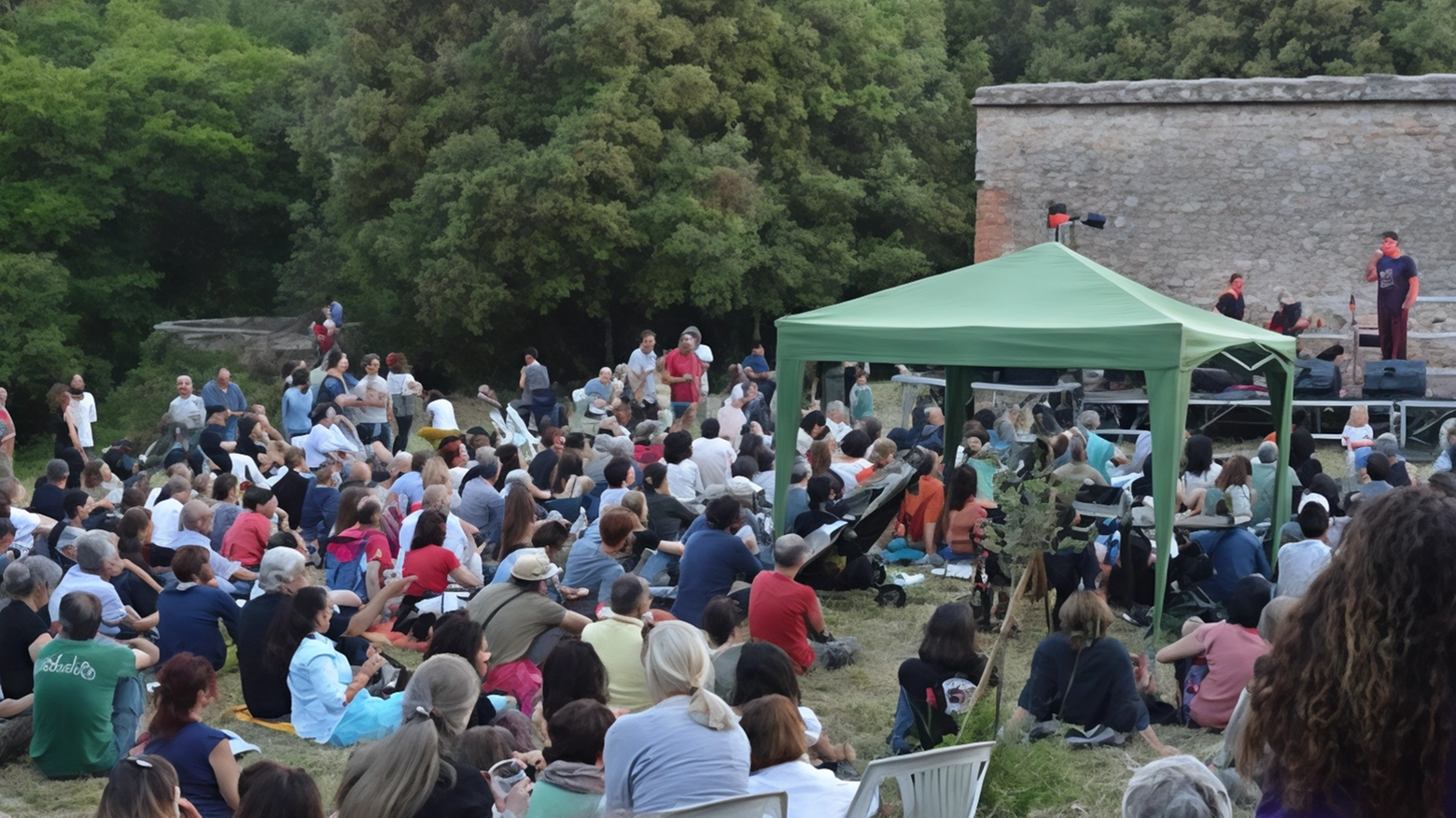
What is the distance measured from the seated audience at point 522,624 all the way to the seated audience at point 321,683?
0.46 m

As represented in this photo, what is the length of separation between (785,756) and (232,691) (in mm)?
3796

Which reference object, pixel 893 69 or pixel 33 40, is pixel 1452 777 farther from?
pixel 33 40

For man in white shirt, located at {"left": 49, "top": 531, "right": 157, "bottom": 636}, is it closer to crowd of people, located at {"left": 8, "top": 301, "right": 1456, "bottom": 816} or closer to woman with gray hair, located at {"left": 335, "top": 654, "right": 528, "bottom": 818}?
crowd of people, located at {"left": 8, "top": 301, "right": 1456, "bottom": 816}

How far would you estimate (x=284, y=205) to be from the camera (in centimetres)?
3028

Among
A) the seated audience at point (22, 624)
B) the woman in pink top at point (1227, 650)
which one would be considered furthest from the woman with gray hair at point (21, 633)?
the woman in pink top at point (1227, 650)

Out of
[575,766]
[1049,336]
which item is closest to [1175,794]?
[575,766]

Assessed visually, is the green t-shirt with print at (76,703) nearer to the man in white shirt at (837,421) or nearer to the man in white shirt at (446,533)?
the man in white shirt at (446,533)

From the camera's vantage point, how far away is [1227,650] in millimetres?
5758

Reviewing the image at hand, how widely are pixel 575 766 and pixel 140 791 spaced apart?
3.87 ft

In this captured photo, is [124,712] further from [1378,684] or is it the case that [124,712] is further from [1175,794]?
[1378,684]

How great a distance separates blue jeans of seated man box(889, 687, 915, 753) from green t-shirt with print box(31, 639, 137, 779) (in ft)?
10.2

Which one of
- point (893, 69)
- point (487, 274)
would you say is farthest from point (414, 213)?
point (893, 69)

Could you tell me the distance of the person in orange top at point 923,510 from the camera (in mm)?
9578

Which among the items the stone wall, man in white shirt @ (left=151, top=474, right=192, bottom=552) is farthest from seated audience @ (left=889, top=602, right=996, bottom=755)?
the stone wall
